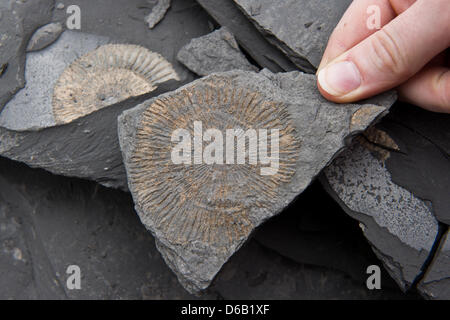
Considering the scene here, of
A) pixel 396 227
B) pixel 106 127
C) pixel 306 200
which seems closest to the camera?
pixel 396 227

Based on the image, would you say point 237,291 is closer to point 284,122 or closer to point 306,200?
point 306,200

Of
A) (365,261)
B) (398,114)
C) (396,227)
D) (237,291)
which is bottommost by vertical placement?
(237,291)

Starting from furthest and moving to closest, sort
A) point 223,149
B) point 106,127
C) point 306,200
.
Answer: point 306,200 < point 106,127 < point 223,149

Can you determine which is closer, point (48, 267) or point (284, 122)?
point (284, 122)

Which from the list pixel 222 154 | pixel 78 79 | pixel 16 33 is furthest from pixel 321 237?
pixel 16 33

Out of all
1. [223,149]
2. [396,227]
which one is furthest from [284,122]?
[396,227]

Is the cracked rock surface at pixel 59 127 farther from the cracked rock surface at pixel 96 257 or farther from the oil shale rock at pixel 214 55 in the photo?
the cracked rock surface at pixel 96 257

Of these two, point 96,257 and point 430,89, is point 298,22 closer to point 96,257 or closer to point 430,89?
point 430,89

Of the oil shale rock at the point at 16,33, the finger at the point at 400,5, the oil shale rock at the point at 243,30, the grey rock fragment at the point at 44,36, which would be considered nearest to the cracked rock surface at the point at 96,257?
the oil shale rock at the point at 16,33
